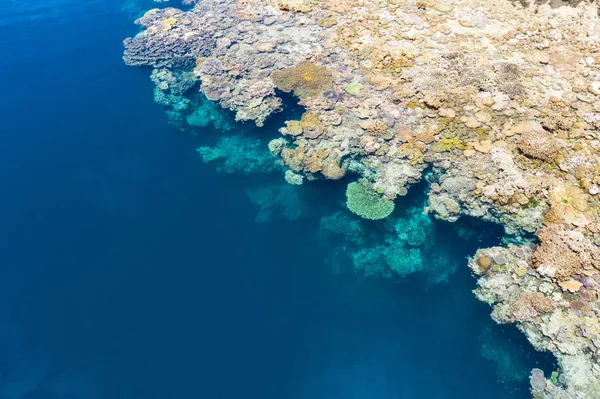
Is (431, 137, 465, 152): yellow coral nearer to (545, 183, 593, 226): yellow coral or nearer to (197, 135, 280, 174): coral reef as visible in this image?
(545, 183, 593, 226): yellow coral

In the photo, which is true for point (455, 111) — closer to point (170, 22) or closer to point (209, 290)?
point (209, 290)

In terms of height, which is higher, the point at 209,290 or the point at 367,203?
the point at 367,203

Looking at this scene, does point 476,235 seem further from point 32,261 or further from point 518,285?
point 32,261

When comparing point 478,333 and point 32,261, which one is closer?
point 478,333

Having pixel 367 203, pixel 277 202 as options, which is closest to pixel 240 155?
pixel 277 202

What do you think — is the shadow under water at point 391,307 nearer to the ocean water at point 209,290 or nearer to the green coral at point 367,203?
the ocean water at point 209,290

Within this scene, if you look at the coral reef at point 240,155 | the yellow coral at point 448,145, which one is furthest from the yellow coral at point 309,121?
the yellow coral at point 448,145

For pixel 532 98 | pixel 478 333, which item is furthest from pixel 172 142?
pixel 532 98
